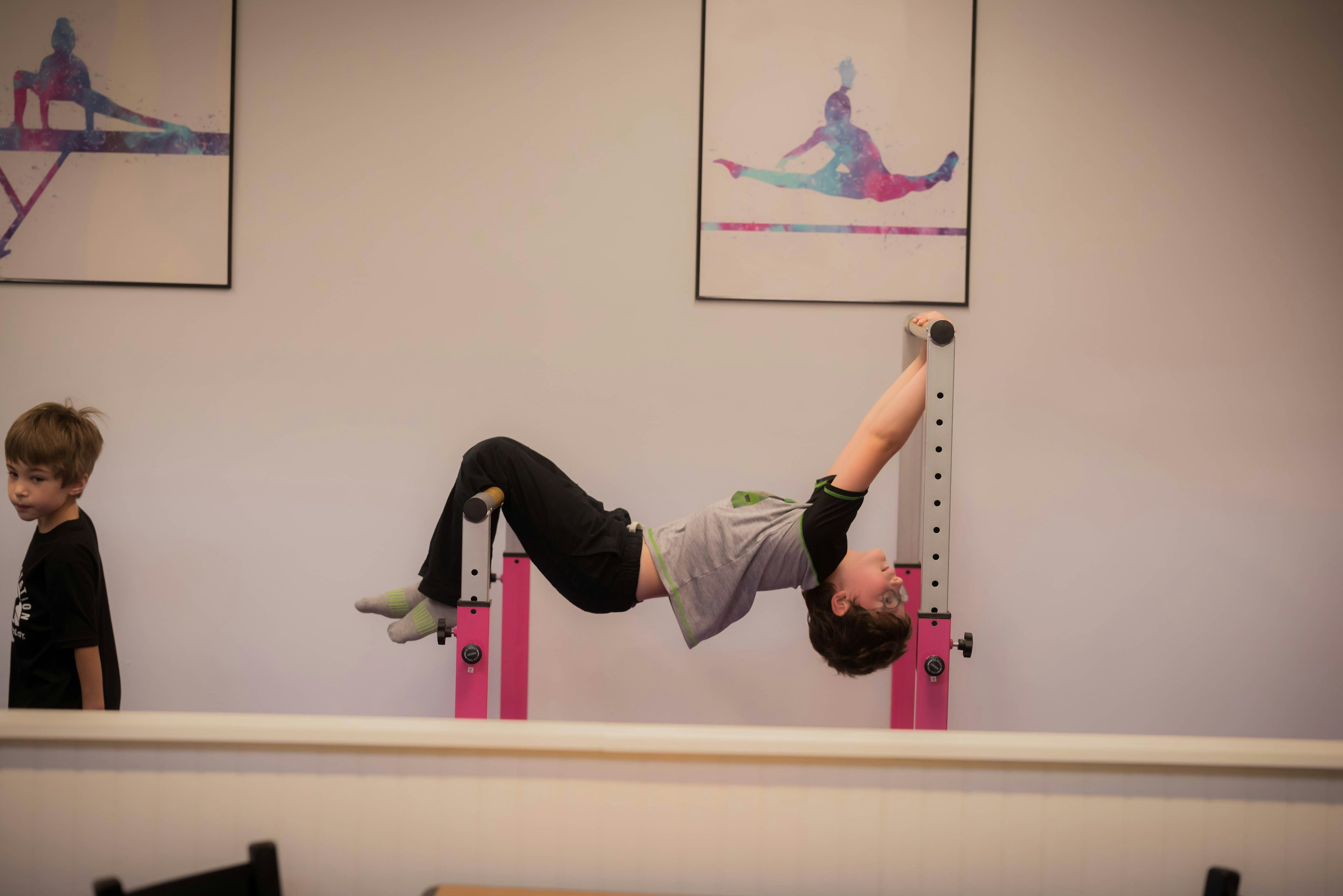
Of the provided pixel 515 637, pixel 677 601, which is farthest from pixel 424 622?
pixel 677 601

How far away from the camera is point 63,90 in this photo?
→ 212 cm

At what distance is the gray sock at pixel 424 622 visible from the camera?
1.59 metres

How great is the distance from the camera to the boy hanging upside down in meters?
1.55

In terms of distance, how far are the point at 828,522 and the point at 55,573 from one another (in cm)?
142

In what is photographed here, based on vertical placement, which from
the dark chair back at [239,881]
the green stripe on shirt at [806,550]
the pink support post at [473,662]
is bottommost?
the dark chair back at [239,881]

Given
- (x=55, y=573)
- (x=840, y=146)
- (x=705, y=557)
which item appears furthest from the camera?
(x=840, y=146)

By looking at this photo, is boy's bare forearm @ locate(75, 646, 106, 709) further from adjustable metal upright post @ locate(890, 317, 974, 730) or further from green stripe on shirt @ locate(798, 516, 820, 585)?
adjustable metal upright post @ locate(890, 317, 974, 730)

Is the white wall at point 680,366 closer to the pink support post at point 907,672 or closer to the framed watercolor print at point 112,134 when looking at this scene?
the framed watercolor print at point 112,134

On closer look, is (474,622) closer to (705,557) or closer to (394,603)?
(394,603)

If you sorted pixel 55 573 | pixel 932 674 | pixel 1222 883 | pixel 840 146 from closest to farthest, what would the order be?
pixel 1222 883, pixel 55 573, pixel 932 674, pixel 840 146

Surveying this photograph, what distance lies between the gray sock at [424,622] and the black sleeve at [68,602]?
516 mm

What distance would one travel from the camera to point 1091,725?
218 cm

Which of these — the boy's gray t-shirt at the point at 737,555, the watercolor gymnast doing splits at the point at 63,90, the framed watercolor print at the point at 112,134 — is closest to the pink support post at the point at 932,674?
the boy's gray t-shirt at the point at 737,555

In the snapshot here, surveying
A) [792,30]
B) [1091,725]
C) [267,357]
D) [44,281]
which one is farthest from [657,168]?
[1091,725]
